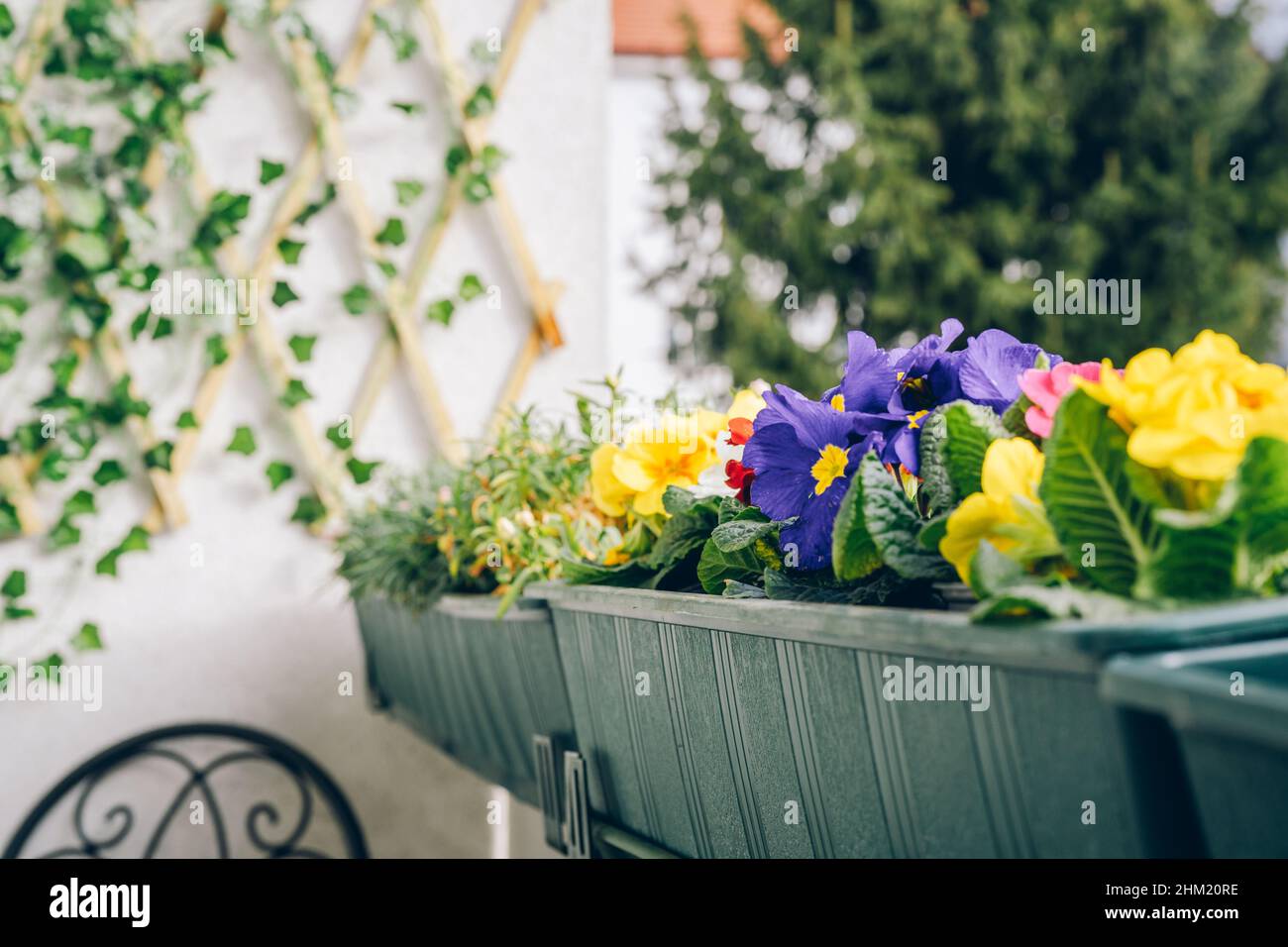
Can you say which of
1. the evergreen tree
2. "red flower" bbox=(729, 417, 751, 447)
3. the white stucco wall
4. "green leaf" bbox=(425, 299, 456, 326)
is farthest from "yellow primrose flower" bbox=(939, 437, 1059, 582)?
the evergreen tree

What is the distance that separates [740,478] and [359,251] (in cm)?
128

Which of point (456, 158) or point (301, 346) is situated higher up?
point (456, 158)

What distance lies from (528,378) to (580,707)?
112 centimetres

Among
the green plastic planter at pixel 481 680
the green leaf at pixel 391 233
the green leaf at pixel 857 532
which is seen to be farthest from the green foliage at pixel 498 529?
the green leaf at pixel 391 233

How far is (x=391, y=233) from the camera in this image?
1.70 meters

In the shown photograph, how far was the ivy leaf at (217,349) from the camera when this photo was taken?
1610 millimetres

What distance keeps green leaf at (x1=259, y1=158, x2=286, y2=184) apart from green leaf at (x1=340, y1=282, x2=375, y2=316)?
0.63 feet

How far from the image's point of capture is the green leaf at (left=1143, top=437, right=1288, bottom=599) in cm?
32

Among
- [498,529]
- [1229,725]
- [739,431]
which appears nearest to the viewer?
[1229,725]

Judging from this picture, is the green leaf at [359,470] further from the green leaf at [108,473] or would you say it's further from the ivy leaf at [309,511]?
the green leaf at [108,473]

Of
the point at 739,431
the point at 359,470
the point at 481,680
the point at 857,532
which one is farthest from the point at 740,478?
the point at 359,470

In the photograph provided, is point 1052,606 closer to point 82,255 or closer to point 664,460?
point 664,460

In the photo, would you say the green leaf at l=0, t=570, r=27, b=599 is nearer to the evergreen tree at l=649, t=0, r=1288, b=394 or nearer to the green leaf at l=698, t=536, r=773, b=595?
the green leaf at l=698, t=536, r=773, b=595

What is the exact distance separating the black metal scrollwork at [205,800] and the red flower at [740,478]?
1.25 meters
